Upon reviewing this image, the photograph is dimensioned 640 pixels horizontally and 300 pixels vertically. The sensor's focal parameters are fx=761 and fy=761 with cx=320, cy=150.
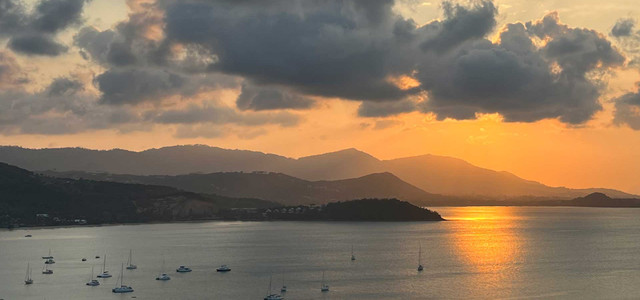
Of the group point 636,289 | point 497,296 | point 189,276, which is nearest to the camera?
point 497,296

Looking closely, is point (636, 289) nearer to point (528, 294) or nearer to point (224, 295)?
point (528, 294)

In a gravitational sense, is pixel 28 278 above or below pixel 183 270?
below

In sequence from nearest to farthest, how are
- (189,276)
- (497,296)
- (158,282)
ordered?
1. (497,296)
2. (158,282)
3. (189,276)

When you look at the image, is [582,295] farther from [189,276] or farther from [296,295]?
[189,276]

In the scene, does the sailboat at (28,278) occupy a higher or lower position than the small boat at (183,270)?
lower

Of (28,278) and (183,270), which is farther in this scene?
(183,270)

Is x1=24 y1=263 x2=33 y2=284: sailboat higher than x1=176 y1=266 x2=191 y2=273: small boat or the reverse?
the reverse

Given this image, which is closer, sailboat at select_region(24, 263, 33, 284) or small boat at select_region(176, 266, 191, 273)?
sailboat at select_region(24, 263, 33, 284)

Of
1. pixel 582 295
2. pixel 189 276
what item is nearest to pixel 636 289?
pixel 582 295

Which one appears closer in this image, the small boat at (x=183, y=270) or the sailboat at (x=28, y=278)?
the sailboat at (x=28, y=278)

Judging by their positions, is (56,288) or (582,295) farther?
(56,288)
